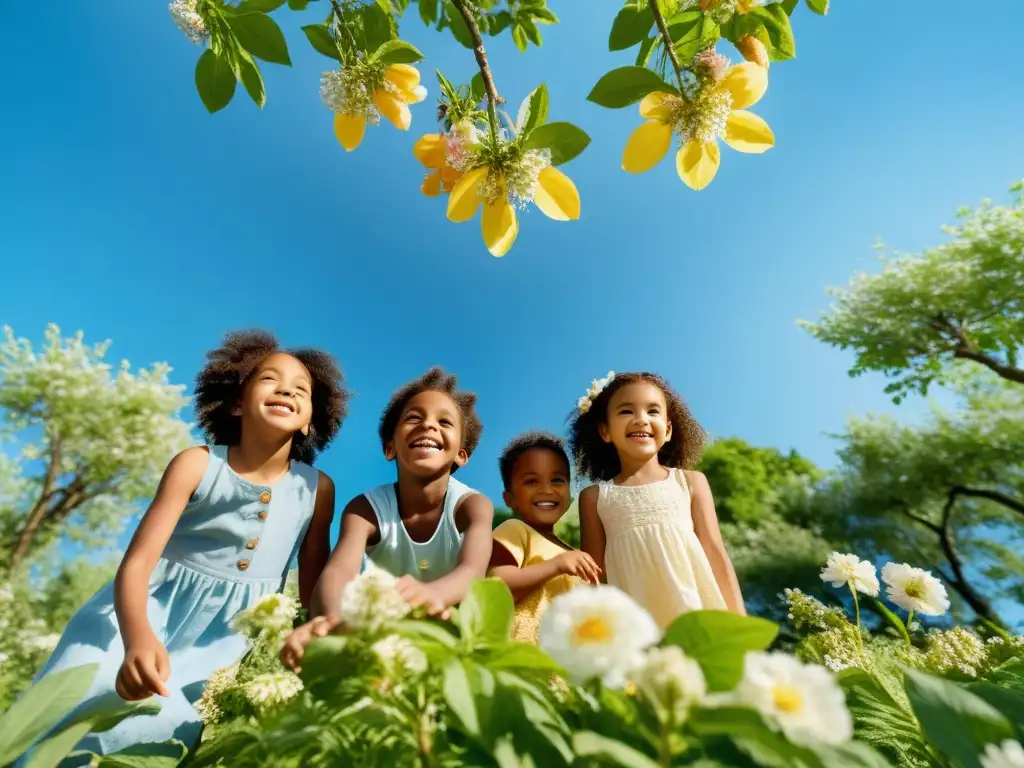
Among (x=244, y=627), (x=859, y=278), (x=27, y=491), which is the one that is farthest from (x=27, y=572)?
(x=859, y=278)

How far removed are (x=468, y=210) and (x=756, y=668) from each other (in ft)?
2.26

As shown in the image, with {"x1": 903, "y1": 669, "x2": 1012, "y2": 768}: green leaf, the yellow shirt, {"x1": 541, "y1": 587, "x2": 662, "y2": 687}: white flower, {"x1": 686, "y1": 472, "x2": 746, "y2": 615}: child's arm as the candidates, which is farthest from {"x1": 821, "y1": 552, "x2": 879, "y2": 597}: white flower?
{"x1": 541, "y1": 587, "x2": 662, "y2": 687}: white flower

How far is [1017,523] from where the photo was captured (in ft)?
37.4

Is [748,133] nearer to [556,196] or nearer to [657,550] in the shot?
[556,196]

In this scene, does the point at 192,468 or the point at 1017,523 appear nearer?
the point at 192,468

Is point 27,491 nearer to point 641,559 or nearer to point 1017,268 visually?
→ point 641,559

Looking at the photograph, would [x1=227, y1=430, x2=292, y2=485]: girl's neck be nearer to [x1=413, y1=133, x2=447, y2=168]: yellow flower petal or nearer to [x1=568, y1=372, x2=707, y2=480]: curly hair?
[x1=413, y1=133, x2=447, y2=168]: yellow flower petal

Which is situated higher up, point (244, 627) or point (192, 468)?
point (192, 468)

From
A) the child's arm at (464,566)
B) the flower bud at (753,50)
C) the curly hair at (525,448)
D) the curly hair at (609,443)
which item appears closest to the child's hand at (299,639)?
the child's arm at (464,566)

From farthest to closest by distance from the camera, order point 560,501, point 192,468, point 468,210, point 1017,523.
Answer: point 1017,523 < point 560,501 < point 192,468 < point 468,210

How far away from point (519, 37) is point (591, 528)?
5.30 feet

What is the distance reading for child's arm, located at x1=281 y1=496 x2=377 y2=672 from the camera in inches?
39.4

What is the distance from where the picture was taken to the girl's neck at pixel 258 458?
1875 millimetres

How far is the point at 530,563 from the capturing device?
2051 mm
